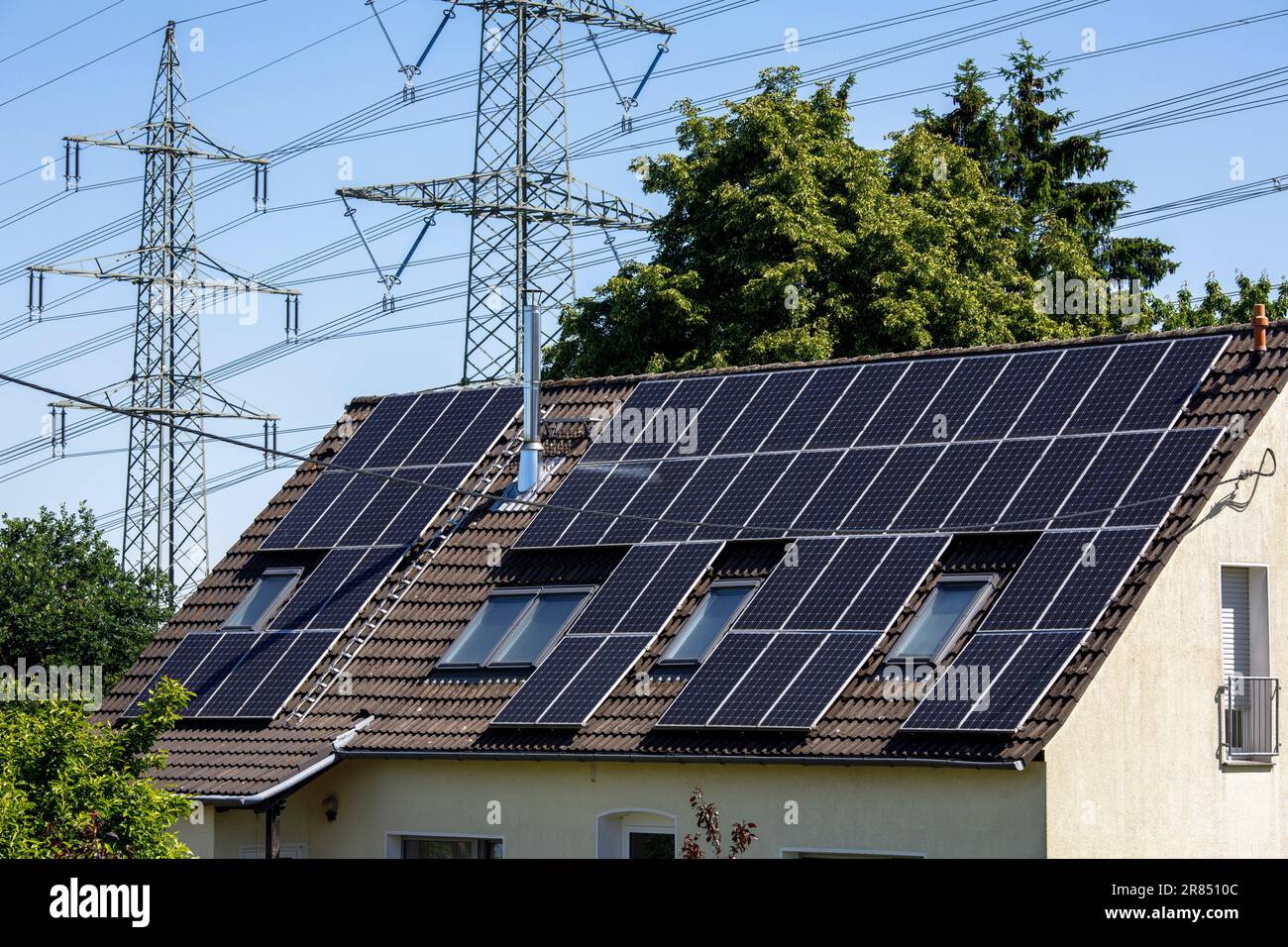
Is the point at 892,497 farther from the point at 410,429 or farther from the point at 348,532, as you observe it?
the point at 410,429

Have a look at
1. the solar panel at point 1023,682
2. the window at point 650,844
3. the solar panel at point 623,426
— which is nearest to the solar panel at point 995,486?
the solar panel at point 1023,682

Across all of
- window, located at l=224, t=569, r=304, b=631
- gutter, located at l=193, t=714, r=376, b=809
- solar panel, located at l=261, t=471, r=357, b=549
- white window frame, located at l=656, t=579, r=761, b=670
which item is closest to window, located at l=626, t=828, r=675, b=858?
white window frame, located at l=656, t=579, r=761, b=670

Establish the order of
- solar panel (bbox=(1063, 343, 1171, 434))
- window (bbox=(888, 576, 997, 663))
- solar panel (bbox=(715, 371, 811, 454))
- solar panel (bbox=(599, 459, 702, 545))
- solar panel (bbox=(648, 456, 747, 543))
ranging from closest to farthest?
window (bbox=(888, 576, 997, 663)) < solar panel (bbox=(1063, 343, 1171, 434)) < solar panel (bbox=(648, 456, 747, 543)) < solar panel (bbox=(599, 459, 702, 545)) < solar panel (bbox=(715, 371, 811, 454))

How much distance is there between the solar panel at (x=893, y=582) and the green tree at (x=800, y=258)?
14.6m

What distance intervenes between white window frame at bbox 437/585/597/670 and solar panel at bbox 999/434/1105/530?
6085 mm

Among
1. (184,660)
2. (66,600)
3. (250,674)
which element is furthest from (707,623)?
(66,600)

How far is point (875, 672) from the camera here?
23312 mm

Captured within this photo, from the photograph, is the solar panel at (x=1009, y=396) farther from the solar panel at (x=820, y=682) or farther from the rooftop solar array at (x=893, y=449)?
the solar panel at (x=820, y=682)


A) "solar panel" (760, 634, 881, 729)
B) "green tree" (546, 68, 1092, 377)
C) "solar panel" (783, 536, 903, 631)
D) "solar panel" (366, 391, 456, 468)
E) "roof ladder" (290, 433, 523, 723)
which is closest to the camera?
"solar panel" (760, 634, 881, 729)

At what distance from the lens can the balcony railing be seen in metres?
23.5

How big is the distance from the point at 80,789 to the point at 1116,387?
13.4m

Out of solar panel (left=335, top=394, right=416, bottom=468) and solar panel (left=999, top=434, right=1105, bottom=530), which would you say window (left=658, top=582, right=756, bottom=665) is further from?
solar panel (left=335, top=394, right=416, bottom=468)
